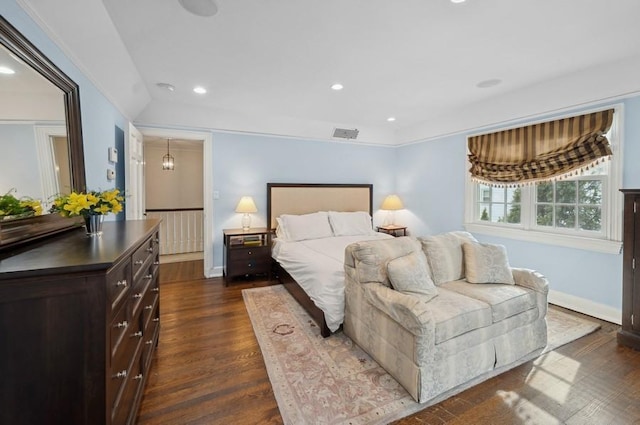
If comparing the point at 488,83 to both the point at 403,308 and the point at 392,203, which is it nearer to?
the point at 392,203

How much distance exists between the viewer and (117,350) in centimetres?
117

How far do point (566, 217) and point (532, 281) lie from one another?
1.44 metres

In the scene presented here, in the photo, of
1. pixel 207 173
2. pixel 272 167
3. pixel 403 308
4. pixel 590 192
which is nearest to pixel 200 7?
pixel 403 308

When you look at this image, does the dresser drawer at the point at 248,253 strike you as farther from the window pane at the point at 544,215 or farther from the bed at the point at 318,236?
the window pane at the point at 544,215

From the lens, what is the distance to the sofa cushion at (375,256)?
2203 millimetres

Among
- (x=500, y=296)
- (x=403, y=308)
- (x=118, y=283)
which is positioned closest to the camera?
(x=118, y=283)

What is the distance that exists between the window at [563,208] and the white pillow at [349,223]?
4.87ft

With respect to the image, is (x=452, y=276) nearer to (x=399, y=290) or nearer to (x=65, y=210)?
(x=399, y=290)

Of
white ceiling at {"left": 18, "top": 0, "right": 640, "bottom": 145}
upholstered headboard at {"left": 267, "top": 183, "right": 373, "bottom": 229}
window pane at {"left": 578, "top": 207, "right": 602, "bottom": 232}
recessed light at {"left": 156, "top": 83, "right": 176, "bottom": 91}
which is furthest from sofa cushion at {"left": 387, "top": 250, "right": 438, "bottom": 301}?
recessed light at {"left": 156, "top": 83, "right": 176, "bottom": 91}

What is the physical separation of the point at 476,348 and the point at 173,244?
5.24m

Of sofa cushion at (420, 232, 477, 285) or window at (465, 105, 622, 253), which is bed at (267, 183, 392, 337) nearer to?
sofa cushion at (420, 232, 477, 285)

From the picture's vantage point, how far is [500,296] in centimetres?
Result: 213

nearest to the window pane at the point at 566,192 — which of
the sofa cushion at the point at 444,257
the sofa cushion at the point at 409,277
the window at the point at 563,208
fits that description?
the window at the point at 563,208

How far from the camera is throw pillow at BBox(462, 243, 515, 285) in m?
2.39
